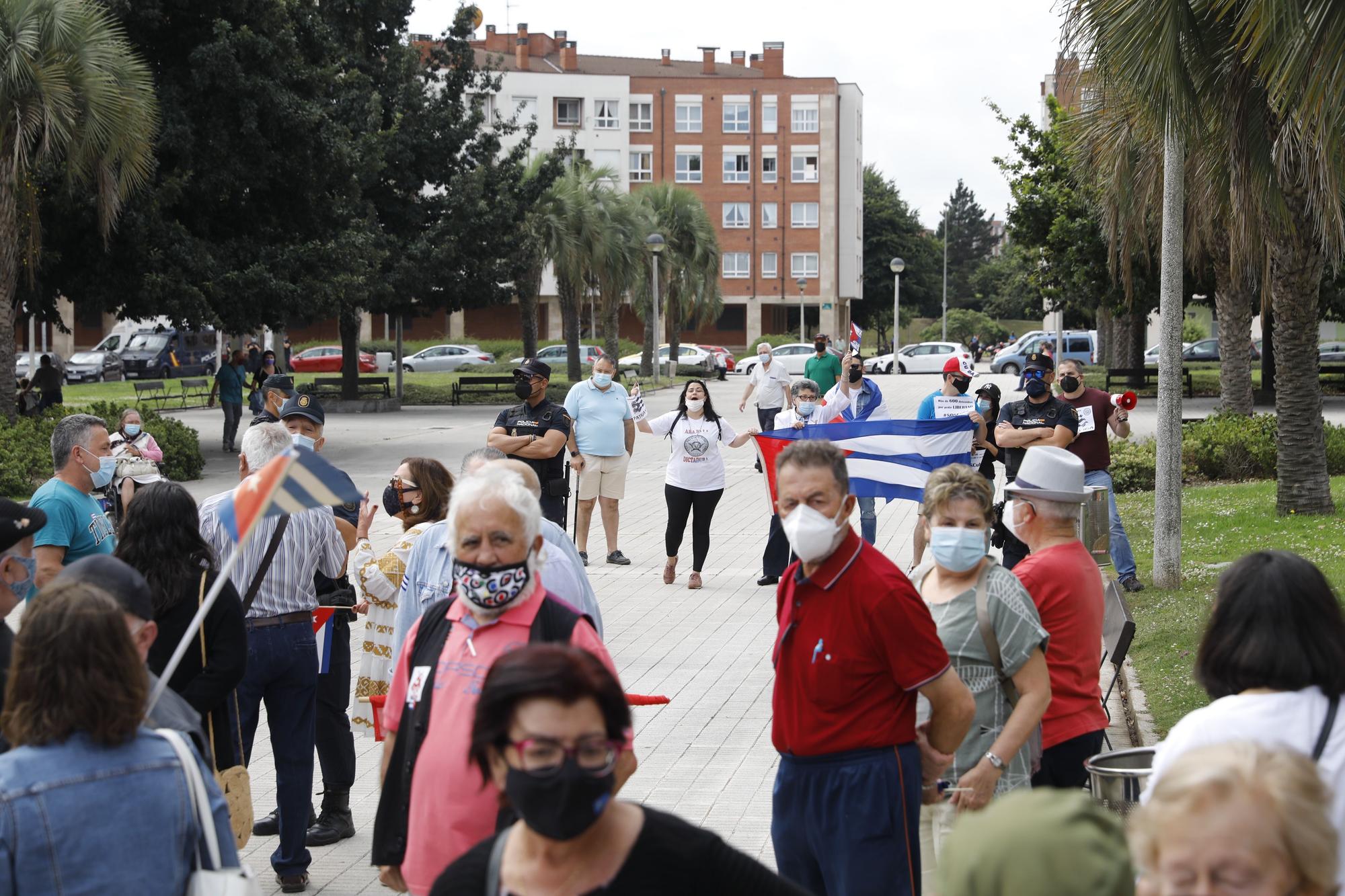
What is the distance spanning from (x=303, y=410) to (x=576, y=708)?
567cm

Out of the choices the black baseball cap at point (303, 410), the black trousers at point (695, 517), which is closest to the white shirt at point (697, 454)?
the black trousers at point (695, 517)

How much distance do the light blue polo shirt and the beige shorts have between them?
0.07 m

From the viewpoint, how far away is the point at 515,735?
2561 millimetres

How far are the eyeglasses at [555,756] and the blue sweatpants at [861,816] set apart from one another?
1595 mm

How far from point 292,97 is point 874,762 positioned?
2261cm

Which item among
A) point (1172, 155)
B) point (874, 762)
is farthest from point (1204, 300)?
point (874, 762)

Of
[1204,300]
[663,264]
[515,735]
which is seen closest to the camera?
[515,735]

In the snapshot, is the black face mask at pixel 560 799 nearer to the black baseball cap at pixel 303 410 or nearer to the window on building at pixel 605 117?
the black baseball cap at pixel 303 410

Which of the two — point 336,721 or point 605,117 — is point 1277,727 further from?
point 605,117

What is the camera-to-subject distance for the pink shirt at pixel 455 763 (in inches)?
139

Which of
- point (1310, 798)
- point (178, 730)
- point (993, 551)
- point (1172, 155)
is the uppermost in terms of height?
point (1172, 155)

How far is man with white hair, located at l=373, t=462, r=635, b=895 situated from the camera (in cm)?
356

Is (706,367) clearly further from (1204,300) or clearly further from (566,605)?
(566,605)

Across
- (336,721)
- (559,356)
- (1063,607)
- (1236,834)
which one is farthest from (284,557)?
(559,356)
